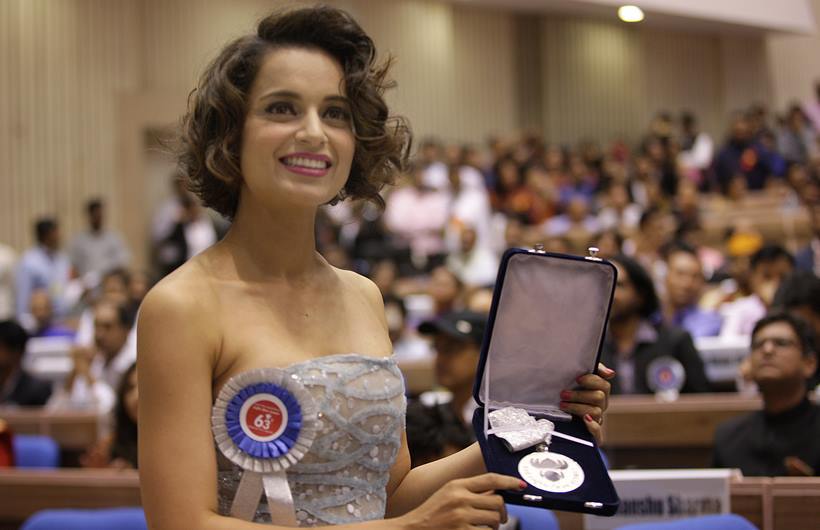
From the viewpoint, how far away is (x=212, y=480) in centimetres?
157

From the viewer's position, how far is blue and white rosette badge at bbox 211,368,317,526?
1615 millimetres

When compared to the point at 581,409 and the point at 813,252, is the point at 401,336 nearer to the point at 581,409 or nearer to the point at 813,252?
the point at 813,252

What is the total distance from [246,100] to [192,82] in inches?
293

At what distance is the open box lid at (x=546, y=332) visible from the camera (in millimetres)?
1774

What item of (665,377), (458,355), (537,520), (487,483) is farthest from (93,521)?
(665,377)

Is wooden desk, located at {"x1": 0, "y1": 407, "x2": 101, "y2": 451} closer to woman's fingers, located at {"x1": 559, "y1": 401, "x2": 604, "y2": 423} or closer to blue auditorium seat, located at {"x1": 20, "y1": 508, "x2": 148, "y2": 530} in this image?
blue auditorium seat, located at {"x1": 20, "y1": 508, "x2": 148, "y2": 530}

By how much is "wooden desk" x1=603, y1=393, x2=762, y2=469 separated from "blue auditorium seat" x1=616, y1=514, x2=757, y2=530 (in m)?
1.60

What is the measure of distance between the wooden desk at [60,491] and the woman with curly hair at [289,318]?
2046 millimetres

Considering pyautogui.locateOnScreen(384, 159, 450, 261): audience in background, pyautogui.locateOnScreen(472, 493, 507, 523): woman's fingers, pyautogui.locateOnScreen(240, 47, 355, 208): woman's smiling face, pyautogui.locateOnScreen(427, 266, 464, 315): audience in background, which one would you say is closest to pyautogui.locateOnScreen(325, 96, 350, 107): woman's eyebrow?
pyautogui.locateOnScreen(240, 47, 355, 208): woman's smiling face

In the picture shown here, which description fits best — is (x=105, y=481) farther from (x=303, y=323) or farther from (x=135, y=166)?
(x=135, y=166)

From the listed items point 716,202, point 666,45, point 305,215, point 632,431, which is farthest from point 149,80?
point 305,215

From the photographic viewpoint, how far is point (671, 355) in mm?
4785

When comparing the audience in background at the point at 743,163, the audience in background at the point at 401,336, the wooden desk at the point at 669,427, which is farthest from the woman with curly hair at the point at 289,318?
the audience in background at the point at 743,163

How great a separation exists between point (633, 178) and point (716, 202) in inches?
41.1
